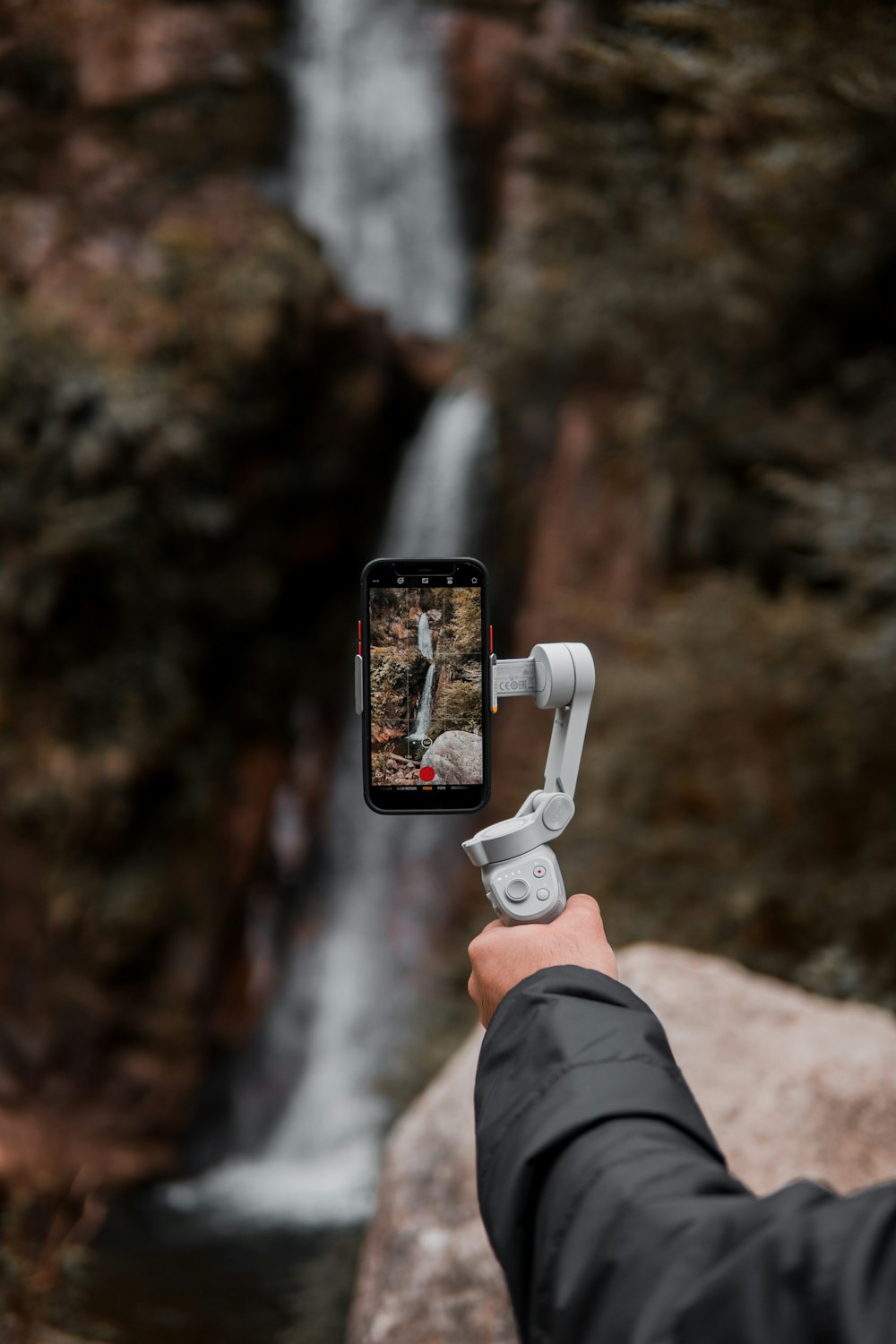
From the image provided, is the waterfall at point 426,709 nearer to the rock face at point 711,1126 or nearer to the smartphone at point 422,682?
the smartphone at point 422,682

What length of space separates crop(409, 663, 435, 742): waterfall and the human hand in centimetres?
21

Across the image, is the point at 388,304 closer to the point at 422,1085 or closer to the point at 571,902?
the point at 422,1085

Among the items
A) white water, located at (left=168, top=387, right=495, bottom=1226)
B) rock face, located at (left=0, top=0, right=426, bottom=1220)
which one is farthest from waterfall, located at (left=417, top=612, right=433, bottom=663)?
rock face, located at (left=0, top=0, right=426, bottom=1220)

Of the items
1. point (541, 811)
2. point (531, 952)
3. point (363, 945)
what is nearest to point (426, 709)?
point (541, 811)

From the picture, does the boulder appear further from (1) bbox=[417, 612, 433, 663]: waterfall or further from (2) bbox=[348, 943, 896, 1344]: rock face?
(2) bbox=[348, 943, 896, 1344]: rock face

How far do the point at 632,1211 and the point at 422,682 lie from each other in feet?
1.67

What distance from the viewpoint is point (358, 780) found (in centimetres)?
859

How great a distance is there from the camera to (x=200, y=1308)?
5250 millimetres

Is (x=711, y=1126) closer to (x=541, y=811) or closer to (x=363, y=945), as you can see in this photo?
(x=541, y=811)

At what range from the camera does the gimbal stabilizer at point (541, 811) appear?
3.01ft

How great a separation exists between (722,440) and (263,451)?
161 inches

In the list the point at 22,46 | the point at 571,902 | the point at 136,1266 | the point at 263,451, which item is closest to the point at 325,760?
the point at 263,451

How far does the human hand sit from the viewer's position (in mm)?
875

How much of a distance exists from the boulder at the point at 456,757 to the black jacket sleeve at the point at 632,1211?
0.79ft
